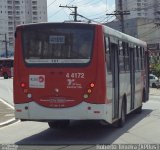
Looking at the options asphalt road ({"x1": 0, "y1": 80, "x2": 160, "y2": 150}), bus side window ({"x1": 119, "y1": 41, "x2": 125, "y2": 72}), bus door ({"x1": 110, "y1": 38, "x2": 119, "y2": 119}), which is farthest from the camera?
bus side window ({"x1": 119, "y1": 41, "x2": 125, "y2": 72})

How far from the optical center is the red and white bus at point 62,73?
1336 centimetres

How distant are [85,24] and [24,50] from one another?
1.80m

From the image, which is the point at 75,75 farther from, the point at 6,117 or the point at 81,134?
the point at 6,117

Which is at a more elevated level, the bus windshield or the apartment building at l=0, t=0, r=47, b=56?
the apartment building at l=0, t=0, r=47, b=56

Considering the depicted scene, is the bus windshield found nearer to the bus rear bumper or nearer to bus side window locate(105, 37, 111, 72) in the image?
bus side window locate(105, 37, 111, 72)

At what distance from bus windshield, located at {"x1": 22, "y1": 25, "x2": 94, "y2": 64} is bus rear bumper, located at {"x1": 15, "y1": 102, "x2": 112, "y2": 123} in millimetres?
1192

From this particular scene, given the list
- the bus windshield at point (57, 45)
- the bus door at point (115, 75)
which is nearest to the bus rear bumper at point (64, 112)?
the bus windshield at point (57, 45)

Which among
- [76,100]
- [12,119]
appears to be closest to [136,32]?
[12,119]

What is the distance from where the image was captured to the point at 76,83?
13430 mm

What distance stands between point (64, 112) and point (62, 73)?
1.03 metres

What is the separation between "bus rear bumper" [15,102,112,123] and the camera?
13.2 m

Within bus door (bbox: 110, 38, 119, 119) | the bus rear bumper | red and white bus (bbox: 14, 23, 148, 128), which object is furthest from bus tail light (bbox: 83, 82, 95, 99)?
bus door (bbox: 110, 38, 119, 119)

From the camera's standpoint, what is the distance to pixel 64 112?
1336 centimetres

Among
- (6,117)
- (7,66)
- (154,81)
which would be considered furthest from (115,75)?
(7,66)
